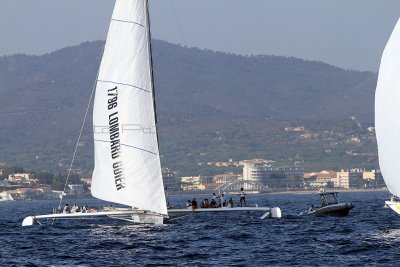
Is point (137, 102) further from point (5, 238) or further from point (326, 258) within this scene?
point (326, 258)

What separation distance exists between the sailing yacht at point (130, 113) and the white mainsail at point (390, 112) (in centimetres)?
1388

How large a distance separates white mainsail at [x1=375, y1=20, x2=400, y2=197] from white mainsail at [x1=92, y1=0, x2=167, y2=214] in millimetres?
13911

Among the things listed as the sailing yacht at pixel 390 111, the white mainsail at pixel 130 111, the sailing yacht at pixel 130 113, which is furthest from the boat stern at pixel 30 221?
the sailing yacht at pixel 390 111

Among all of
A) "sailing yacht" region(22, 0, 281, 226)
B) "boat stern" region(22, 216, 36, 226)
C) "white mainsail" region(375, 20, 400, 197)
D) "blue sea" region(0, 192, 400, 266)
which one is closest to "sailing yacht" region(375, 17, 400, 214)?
"white mainsail" region(375, 20, 400, 197)

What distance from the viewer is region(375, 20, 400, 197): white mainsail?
1922 inches

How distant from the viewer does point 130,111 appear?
60.4m

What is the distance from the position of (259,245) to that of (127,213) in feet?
34.4

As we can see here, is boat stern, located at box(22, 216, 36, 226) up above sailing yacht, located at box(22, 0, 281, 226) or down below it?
below

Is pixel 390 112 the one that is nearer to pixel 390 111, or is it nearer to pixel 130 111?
pixel 390 111

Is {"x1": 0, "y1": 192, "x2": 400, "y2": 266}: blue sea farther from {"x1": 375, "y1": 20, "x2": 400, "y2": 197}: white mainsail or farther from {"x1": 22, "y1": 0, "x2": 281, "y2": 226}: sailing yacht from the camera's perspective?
{"x1": 375, "y1": 20, "x2": 400, "y2": 197}: white mainsail

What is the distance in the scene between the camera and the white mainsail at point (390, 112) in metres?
48.8

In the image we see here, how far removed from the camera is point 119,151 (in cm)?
6062

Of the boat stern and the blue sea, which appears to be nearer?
the blue sea

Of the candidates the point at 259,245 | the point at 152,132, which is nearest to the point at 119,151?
the point at 152,132
